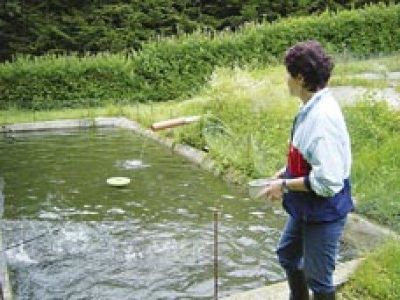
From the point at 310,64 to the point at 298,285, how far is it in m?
1.22

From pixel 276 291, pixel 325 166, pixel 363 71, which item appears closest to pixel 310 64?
pixel 325 166

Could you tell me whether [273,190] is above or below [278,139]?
above

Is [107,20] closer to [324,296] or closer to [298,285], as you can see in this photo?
[298,285]

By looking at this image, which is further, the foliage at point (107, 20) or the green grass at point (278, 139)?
the foliage at point (107, 20)

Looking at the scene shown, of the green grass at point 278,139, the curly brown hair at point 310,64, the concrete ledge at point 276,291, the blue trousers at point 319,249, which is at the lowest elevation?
the concrete ledge at point 276,291

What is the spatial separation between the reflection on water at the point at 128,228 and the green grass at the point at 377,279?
0.86 meters

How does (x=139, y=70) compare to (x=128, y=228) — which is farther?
(x=139, y=70)

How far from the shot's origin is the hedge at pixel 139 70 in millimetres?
14945

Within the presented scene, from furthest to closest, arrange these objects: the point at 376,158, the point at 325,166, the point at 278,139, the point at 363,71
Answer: the point at 363,71, the point at 278,139, the point at 376,158, the point at 325,166

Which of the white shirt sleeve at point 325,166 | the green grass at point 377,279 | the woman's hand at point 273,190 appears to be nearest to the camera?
the white shirt sleeve at point 325,166

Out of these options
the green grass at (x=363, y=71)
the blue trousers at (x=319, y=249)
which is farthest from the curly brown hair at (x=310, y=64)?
the green grass at (x=363, y=71)

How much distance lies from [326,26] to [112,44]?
6.11 metres

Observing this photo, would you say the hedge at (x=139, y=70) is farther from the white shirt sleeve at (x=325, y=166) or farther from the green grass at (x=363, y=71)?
the white shirt sleeve at (x=325, y=166)

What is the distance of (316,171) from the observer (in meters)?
2.83
